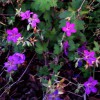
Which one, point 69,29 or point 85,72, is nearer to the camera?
point 69,29

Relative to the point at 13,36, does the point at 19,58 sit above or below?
below

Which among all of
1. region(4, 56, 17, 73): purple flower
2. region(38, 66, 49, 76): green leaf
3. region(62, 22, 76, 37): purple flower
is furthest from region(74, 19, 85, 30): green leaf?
region(4, 56, 17, 73): purple flower

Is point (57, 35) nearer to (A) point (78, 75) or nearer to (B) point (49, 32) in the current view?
(B) point (49, 32)

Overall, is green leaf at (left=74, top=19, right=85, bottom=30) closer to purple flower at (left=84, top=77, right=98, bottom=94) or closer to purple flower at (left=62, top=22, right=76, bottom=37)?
purple flower at (left=62, top=22, right=76, bottom=37)

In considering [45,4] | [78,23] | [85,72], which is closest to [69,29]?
[78,23]

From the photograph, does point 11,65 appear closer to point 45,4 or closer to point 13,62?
point 13,62

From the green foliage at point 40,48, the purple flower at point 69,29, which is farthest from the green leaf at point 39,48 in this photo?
the purple flower at point 69,29

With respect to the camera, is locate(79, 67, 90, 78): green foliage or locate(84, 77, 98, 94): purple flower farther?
locate(79, 67, 90, 78): green foliage

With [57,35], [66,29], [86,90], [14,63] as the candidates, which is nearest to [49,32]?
[57,35]

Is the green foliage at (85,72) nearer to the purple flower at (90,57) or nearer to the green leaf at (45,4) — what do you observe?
the purple flower at (90,57)

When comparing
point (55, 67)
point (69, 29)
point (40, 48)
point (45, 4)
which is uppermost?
point (45, 4)

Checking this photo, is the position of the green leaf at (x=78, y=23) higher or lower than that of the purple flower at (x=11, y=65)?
higher
